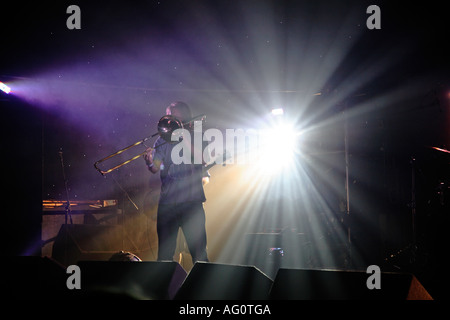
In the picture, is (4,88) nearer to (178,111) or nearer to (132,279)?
(178,111)

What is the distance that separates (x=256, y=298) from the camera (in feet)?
5.34

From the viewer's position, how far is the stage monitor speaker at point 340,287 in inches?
56.8

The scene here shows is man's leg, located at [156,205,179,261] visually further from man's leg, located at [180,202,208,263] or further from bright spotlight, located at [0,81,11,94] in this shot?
bright spotlight, located at [0,81,11,94]

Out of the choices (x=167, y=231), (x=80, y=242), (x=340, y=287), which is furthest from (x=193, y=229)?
(x=80, y=242)

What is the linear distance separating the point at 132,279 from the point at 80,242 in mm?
3367

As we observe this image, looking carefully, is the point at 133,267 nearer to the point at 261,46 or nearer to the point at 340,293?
the point at 340,293

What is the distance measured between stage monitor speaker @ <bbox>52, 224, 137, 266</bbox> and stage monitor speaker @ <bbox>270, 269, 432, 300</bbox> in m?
3.41

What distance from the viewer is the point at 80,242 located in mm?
4797

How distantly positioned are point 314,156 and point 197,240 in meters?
3.87

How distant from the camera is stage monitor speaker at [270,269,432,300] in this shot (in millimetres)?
1442

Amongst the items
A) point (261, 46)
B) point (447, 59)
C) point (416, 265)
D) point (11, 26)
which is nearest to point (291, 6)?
point (261, 46)

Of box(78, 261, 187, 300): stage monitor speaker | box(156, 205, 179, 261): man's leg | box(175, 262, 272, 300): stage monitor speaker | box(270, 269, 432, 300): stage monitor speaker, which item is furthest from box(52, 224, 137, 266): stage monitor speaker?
box(270, 269, 432, 300): stage monitor speaker

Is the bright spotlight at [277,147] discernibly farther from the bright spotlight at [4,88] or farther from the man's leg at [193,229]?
the bright spotlight at [4,88]

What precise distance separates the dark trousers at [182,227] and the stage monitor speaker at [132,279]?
1095mm
